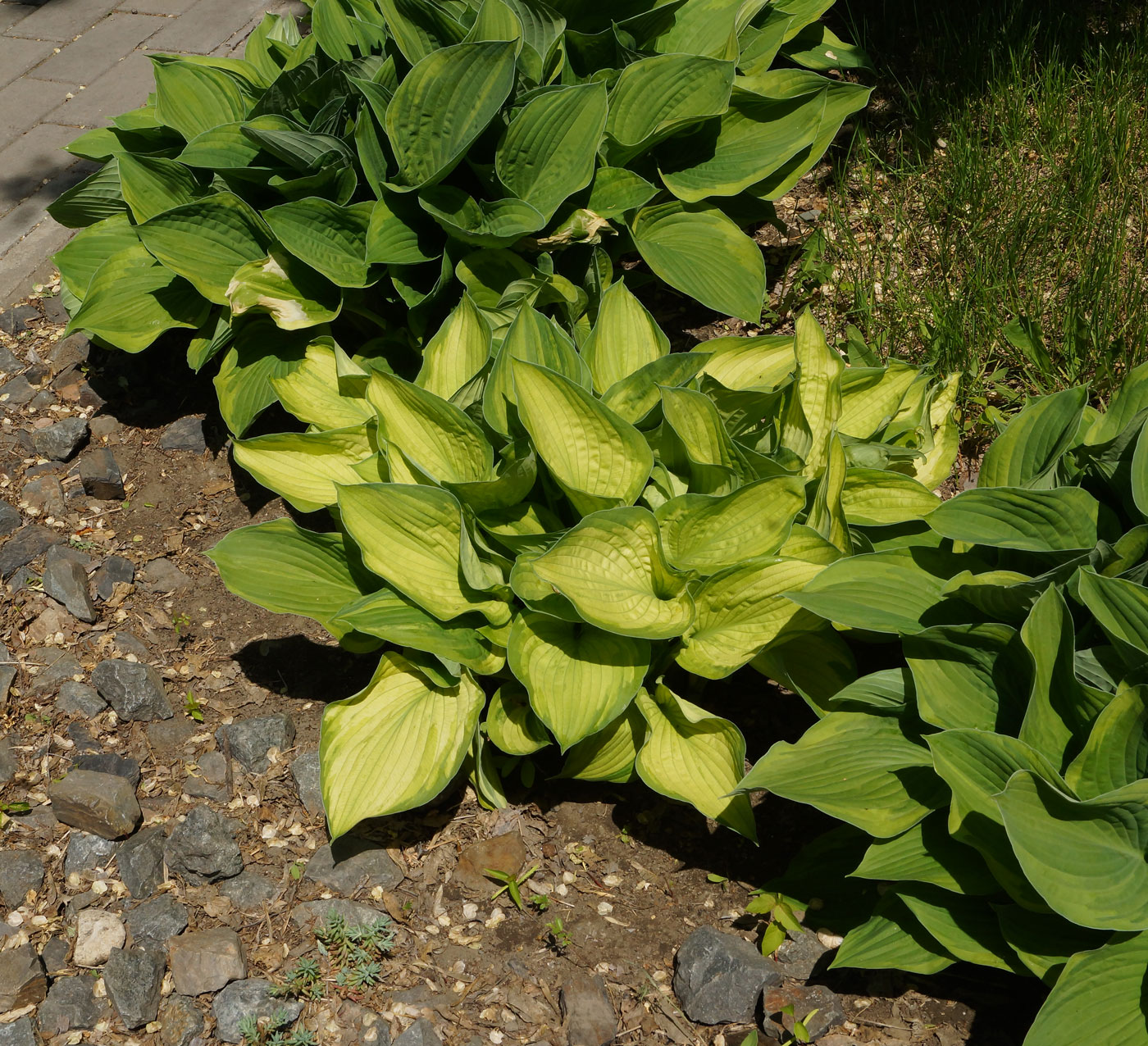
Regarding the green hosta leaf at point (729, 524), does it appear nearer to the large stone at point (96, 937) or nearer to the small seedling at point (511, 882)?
the small seedling at point (511, 882)

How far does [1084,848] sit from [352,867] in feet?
4.89

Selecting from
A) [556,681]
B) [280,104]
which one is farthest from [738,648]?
[280,104]

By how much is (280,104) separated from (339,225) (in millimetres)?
476

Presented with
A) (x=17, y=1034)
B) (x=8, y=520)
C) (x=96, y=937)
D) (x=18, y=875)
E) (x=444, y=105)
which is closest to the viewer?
(x=17, y=1034)

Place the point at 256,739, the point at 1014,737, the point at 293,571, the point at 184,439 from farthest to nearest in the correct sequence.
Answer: the point at 184,439
the point at 256,739
the point at 293,571
the point at 1014,737

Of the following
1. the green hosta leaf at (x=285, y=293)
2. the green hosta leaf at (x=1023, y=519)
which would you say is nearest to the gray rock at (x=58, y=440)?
the green hosta leaf at (x=285, y=293)

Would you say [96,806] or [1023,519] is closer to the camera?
[1023,519]

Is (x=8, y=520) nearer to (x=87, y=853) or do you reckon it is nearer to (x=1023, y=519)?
(x=87, y=853)

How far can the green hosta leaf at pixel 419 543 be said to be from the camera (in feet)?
7.56

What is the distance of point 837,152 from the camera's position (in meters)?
4.13

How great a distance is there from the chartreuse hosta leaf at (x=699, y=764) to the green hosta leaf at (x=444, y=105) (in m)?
1.56

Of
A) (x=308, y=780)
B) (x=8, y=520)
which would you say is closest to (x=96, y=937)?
(x=308, y=780)

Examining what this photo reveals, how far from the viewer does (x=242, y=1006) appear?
2.16m

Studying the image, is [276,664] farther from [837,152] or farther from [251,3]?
[251,3]
